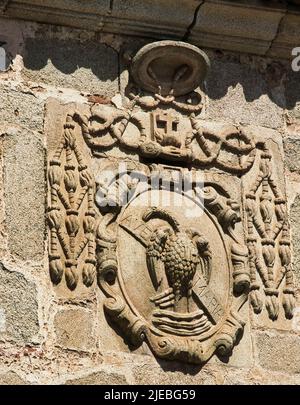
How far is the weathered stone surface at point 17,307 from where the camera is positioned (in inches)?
338

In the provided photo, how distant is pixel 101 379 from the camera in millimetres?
8688

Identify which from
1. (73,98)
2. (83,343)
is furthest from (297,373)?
(73,98)

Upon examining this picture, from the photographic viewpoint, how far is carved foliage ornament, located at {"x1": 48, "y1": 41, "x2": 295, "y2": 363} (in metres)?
8.84

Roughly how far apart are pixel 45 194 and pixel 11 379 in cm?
86

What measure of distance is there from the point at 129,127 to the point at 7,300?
106 cm

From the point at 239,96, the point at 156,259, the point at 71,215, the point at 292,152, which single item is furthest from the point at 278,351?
the point at 239,96

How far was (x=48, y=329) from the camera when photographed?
8664 millimetres

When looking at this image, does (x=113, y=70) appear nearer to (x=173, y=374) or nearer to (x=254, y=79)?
(x=254, y=79)

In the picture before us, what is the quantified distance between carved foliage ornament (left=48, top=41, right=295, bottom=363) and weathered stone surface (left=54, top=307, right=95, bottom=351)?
0.11m

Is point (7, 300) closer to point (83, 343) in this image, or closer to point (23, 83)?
point (83, 343)

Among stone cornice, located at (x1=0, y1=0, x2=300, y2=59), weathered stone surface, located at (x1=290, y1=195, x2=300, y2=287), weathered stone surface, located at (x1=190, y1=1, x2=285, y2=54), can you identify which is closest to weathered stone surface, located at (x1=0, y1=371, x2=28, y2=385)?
weathered stone surface, located at (x1=290, y1=195, x2=300, y2=287)

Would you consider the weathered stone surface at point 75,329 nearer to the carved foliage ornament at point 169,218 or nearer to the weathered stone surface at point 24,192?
the carved foliage ornament at point 169,218

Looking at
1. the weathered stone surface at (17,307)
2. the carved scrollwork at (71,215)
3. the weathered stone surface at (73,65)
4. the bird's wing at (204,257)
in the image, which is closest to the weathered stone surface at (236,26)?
the weathered stone surface at (73,65)
